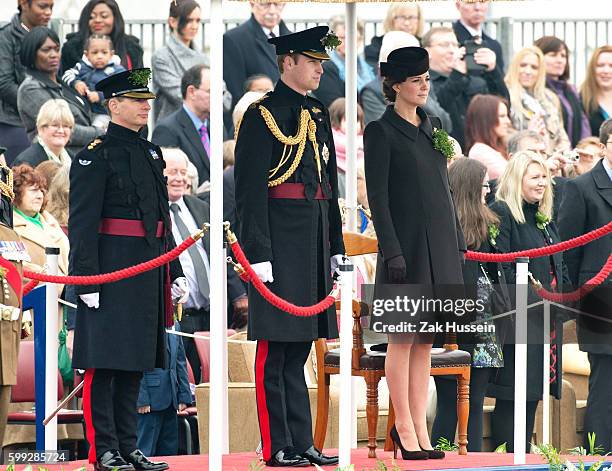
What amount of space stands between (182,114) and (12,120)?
1318 millimetres

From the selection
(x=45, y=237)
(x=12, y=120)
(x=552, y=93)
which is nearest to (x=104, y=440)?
(x=45, y=237)

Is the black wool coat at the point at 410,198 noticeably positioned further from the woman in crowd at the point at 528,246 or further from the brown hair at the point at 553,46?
the brown hair at the point at 553,46

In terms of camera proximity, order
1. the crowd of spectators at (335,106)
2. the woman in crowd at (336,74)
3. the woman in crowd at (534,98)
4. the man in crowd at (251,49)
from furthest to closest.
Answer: the woman in crowd at (534,98) → the woman in crowd at (336,74) → the man in crowd at (251,49) → the crowd of spectators at (335,106)

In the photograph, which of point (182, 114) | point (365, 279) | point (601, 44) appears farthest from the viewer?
point (601, 44)

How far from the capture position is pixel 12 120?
1273 centimetres

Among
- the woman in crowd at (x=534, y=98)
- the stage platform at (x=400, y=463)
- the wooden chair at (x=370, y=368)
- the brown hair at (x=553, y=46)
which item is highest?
the brown hair at (x=553, y=46)

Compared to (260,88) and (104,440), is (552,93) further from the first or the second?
(104,440)

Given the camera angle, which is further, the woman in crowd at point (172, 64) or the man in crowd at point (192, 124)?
the woman in crowd at point (172, 64)

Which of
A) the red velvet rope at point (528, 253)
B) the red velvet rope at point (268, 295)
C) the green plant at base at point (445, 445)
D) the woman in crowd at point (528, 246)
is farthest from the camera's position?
the woman in crowd at point (528, 246)

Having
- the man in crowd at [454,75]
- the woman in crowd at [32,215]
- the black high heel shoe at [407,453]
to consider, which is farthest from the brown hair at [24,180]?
the man in crowd at [454,75]

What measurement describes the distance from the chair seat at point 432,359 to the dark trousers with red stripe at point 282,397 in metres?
0.46

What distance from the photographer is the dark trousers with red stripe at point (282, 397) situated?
9133mm

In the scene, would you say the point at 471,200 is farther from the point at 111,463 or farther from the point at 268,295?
the point at 111,463

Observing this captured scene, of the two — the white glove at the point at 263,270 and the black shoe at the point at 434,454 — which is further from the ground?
the white glove at the point at 263,270
